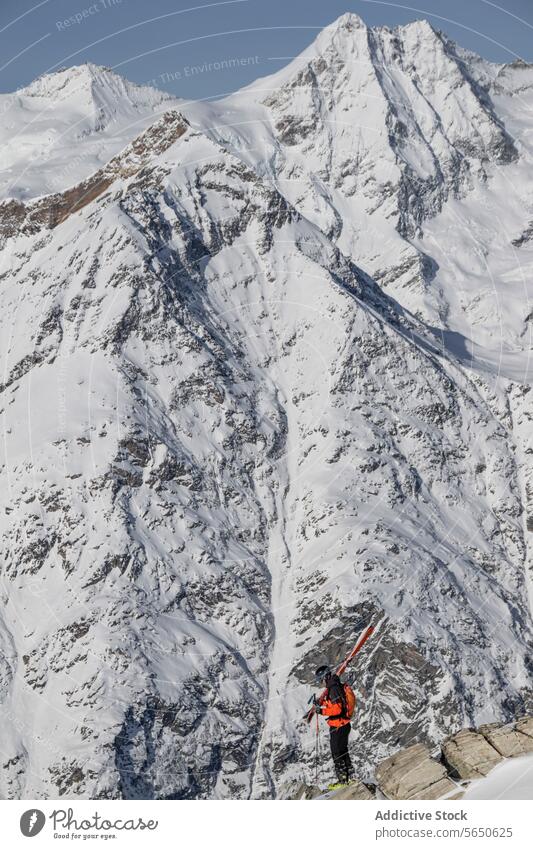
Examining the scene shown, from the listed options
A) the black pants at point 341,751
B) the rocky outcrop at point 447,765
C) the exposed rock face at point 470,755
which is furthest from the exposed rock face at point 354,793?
the exposed rock face at point 470,755

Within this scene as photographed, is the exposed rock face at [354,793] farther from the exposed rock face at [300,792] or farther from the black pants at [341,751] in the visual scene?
the exposed rock face at [300,792]

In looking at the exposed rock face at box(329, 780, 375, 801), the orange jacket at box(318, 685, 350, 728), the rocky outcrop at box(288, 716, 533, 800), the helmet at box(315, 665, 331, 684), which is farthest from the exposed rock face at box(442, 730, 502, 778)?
the helmet at box(315, 665, 331, 684)

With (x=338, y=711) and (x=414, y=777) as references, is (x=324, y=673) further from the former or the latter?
(x=414, y=777)

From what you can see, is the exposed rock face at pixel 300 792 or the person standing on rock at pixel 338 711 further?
the exposed rock face at pixel 300 792
